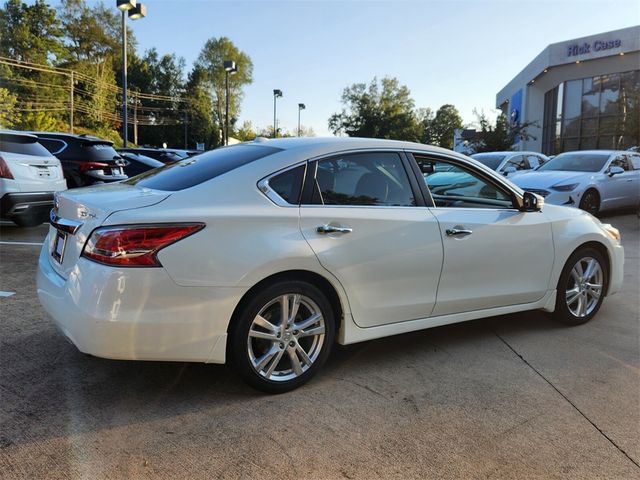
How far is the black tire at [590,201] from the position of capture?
10992 millimetres

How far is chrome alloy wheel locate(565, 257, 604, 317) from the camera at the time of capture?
460 centimetres

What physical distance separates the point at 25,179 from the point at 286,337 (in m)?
6.15

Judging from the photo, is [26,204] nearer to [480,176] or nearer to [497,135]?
[480,176]

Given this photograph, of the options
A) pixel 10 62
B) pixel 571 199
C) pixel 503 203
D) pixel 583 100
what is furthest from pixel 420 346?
pixel 10 62

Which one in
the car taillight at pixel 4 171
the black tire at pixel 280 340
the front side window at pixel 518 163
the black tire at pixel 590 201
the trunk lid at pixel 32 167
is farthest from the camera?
the front side window at pixel 518 163

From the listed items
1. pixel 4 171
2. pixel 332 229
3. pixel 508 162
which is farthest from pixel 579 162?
pixel 4 171

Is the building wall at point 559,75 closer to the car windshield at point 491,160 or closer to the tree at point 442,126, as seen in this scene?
the car windshield at point 491,160

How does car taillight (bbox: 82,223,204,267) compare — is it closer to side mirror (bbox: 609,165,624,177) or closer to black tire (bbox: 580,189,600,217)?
black tire (bbox: 580,189,600,217)

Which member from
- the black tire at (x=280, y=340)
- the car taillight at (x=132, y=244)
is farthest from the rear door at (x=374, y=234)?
the car taillight at (x=132, y=244)

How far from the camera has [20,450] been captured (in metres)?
2.56

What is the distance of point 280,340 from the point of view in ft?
10.4

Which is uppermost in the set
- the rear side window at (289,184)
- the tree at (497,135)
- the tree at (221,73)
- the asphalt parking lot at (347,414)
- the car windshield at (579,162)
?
the tree at (221,73)

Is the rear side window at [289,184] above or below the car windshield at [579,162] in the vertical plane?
below

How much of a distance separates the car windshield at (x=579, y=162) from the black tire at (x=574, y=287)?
25.1 feet
